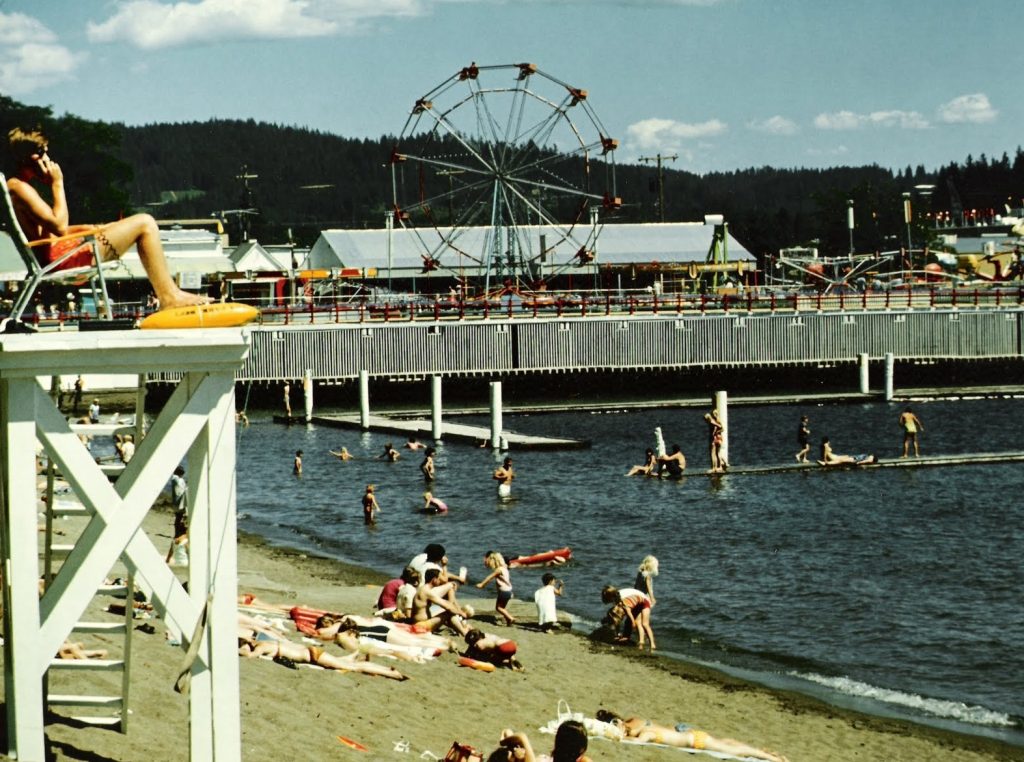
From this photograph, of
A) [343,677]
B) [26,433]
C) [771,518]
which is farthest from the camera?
[771,518]

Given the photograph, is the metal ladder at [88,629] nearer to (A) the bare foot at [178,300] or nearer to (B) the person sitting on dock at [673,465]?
(A) the bare foot at [178,300]

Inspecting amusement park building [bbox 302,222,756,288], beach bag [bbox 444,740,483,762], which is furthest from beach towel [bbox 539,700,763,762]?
amusement park building [bbox 302,222,756,288]

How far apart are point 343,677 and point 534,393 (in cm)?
4903

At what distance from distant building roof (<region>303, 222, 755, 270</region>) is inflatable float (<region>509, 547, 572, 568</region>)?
73.3m

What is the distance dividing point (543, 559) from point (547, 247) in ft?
252

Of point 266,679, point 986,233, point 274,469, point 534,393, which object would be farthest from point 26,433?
point 986,233

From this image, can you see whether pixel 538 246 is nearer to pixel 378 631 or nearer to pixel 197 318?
pixel 378 631

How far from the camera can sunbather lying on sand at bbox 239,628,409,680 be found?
1503 cm

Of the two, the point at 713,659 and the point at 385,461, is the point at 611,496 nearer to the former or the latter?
the point at 385,461

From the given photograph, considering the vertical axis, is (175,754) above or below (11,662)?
below

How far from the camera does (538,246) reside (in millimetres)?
105188

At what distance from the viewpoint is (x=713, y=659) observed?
1998 centimetres

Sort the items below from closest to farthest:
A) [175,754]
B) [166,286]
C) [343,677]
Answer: [166,286] → [175,754] → [343,677]

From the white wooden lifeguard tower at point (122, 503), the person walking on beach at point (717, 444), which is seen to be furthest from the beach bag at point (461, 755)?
the person walking on beach at point (717, 444)
